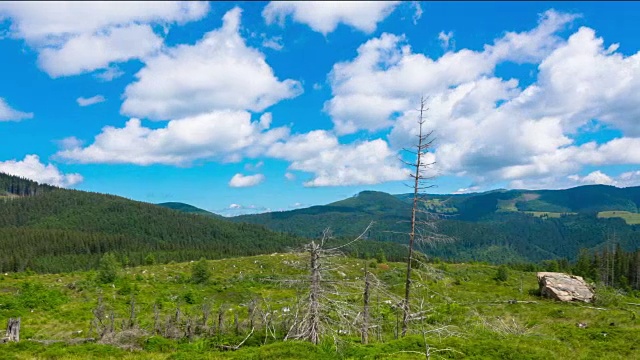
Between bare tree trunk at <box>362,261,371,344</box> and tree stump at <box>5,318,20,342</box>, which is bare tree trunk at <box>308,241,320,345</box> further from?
tree stump at <box>5,318,20,342</box>

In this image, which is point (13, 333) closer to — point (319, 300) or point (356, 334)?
point (319, 300)

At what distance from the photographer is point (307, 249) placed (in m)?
18.6

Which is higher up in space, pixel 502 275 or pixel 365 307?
pixel 365 307

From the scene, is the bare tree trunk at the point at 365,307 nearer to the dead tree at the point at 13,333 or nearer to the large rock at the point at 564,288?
the dead tree at the point at 13,333

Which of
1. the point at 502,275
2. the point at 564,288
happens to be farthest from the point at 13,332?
the point at 502,275

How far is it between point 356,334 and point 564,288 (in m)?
41.5

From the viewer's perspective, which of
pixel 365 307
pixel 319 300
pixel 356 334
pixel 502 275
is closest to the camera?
pixel 319 300

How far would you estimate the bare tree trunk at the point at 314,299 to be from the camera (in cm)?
1844

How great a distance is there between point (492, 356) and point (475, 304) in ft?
111

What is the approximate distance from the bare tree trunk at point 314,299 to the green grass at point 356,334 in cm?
74

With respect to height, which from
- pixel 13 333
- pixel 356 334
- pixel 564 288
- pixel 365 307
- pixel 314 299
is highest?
pixel 314 299

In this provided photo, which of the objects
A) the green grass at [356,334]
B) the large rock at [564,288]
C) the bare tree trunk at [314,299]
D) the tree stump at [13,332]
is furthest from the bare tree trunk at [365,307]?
the large rock at [564,288]

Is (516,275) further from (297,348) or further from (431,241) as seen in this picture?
(297,348)

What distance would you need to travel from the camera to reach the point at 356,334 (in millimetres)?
24688
